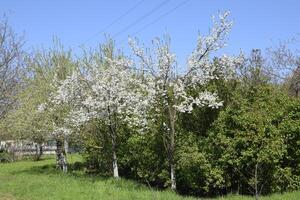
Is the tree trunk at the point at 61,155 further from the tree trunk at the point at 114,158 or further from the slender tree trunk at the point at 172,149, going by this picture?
the slender tree trunk at the point at 172,149

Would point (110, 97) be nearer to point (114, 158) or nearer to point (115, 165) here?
point (114, 158)

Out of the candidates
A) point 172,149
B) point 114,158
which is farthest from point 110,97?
point 172,149

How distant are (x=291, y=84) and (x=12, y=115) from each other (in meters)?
17.9

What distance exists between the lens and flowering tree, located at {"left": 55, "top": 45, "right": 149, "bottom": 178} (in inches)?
786

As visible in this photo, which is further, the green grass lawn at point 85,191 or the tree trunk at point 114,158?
the tree trunk at point 114,158

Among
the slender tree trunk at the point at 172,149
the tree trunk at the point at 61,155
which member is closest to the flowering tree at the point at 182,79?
the slender tree trunk at the point at 172,149

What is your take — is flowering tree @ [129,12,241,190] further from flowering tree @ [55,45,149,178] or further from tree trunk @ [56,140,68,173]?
tree trunk @ [56,140,68,173]

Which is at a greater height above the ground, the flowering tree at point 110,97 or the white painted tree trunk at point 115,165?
the flowering tree at point 110,97

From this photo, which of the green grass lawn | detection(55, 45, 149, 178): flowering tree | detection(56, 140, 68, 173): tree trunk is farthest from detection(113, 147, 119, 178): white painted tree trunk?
detection(56, 140, 68, 173): tree trunk

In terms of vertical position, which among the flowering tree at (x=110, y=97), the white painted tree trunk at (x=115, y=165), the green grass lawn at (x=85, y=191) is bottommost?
the green grass lawn at (x=85, y=191)

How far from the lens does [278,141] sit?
15344 mm

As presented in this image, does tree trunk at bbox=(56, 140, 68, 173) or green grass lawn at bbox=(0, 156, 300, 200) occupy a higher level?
tree trunk at bbox=(56, 140, 68, 173)

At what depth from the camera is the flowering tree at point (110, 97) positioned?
65.5 feet

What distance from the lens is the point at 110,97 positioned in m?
21.7
